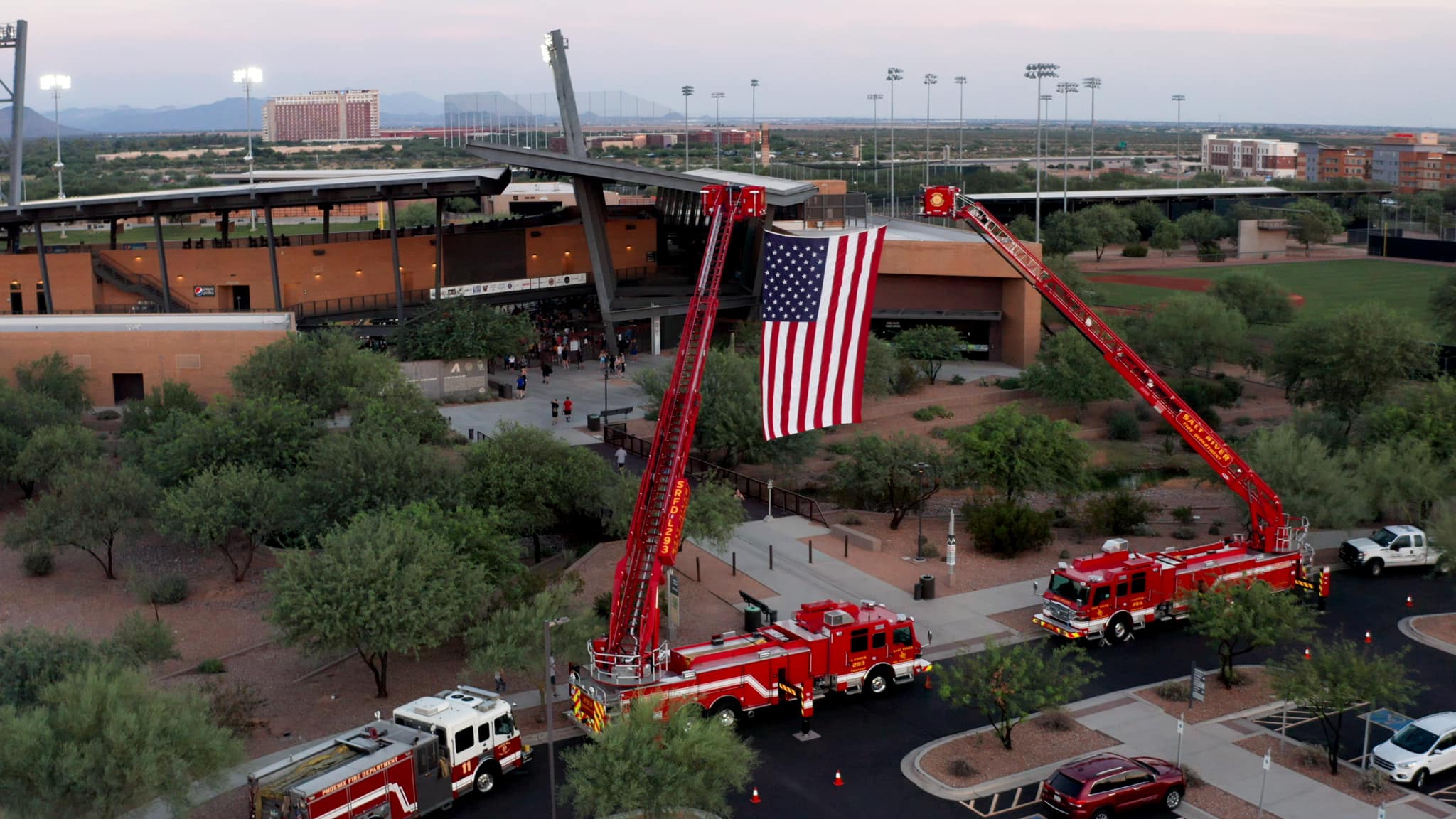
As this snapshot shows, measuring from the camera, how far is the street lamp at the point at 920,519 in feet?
129

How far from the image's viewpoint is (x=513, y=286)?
6850cm

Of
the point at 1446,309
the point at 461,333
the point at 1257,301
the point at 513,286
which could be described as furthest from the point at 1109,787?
the point at 1257,301

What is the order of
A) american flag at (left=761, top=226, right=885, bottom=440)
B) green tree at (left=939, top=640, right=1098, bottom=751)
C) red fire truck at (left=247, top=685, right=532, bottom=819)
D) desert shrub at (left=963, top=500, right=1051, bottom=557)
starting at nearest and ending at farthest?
red fire truck at (left=247, top=685, right=532, bottom=819)
green tree at (left=939, top=640, right=1098, bottom=751)
american flag at (left=761, top=226, right=885, bottom=440)
desert shrub at (left=963, top=500, right=1051, bottom=557)

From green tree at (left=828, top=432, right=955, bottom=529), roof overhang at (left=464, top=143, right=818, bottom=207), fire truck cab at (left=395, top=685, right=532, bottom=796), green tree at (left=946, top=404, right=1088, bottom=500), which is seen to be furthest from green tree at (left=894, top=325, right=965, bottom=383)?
fire truck cab at (left=395, top=685, right=532, bottom=796)

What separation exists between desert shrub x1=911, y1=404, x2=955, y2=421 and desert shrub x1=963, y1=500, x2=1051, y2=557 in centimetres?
1757

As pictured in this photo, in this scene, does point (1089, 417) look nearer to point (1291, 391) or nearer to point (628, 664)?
point (1291, 391)

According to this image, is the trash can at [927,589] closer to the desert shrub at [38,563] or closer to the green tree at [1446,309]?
the desert shrub at [38,563]

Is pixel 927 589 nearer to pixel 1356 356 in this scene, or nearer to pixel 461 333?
pixel 1356 356

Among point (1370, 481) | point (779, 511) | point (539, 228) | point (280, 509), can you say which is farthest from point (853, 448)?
point (539, 228)

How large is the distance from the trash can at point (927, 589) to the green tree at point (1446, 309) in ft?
138

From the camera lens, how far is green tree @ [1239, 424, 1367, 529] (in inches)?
1462

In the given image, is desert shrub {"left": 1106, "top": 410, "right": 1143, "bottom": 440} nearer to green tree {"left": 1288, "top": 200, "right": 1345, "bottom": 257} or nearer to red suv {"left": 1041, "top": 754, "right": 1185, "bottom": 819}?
red suv {"left": 1041, "top": 754, "right": 1185, "bottom": 819}

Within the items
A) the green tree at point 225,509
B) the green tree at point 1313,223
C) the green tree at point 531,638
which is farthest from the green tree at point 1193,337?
the green tree at point 1313,223

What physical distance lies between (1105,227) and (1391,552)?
80066mm
